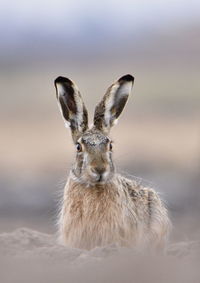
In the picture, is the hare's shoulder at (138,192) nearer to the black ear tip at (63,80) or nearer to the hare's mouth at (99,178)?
the hare's mouth at (99,178)

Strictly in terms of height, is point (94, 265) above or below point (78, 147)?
below

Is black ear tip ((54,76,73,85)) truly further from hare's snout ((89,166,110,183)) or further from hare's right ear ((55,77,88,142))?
hare's snout ((89,166,110,183))

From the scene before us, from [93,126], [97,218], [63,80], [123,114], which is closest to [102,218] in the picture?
[97,218]

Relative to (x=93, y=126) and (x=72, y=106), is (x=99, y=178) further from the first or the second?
(x=72, y=106)

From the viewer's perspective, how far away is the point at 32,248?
29.4 feet

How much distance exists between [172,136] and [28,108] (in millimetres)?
4822

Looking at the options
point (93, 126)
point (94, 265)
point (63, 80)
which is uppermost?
point (63, 80)

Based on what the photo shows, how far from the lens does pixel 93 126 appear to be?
9578mm

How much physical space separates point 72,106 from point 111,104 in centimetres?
26

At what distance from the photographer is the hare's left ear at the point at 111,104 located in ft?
31.4

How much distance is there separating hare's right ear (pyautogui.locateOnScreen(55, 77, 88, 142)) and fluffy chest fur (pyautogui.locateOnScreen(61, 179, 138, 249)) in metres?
0.43

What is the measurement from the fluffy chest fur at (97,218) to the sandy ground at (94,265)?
0.36 metres

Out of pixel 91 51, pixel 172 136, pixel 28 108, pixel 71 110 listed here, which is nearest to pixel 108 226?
pixel 71 110

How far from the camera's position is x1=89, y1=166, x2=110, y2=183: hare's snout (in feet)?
29.5
